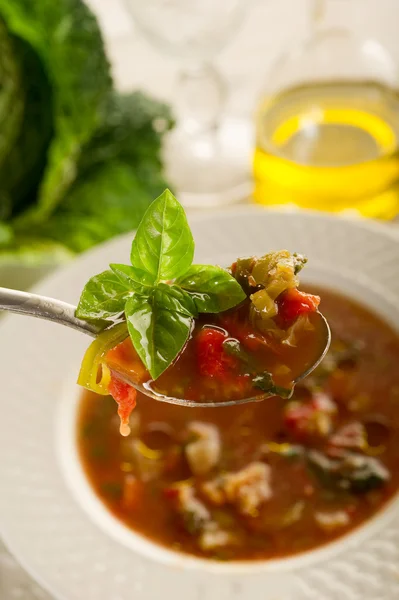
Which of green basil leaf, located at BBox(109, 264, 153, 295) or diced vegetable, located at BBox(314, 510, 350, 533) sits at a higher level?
green basil leaf, located at BBox(109, 264, 153, 295)

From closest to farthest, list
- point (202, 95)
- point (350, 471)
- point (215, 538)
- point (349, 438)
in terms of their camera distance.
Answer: point (215, 538) → point (350, 471) → point (349, 438) → point (202, 95)

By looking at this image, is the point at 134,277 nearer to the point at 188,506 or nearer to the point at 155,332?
the point at 155,332

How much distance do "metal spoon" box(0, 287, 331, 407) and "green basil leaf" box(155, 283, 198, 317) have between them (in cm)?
18

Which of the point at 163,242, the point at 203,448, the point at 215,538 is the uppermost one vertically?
the point at 163,242

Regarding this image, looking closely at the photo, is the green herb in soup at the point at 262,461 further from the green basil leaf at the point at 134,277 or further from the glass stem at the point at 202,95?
the glass stem at the point at 202,95

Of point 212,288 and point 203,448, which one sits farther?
point 203,448

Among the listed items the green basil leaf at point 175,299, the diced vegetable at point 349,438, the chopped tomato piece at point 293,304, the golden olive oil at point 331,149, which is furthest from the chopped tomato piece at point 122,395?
the golden olive oil at point 331,149

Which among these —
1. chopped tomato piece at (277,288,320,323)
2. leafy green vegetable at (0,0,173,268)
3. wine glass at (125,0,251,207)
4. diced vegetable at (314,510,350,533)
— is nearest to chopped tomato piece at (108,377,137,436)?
chopped tomato piece at (277,288,320,323)

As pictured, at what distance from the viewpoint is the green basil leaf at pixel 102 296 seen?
166cm

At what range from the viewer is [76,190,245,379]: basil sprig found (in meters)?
1.59

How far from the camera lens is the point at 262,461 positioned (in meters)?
2.34

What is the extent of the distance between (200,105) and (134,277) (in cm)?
212

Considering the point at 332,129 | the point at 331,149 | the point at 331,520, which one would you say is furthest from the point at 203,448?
the point at 332,129

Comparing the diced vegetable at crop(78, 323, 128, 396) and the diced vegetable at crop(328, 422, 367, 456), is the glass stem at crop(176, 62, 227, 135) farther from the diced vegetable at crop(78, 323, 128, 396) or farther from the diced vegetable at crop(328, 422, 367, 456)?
the diced vegetable at crop(78, 323, 128, 396)
